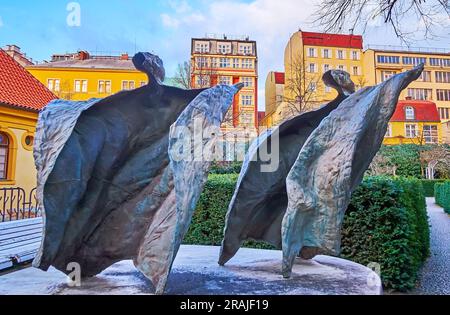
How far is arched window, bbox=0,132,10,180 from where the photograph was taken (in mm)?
13446

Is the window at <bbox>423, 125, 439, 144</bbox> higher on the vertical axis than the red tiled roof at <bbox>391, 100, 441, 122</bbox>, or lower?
lower

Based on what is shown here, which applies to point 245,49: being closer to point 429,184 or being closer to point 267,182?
point 429,184

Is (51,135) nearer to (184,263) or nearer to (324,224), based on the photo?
(184,263)

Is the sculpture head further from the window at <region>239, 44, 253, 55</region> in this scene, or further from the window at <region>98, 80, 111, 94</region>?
the window at <region>239, 44, 253, 55</region>

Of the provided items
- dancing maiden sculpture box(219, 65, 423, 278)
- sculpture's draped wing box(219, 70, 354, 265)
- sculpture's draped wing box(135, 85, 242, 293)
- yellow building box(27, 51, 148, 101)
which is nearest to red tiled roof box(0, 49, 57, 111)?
sculpture's draped wing box(219, 70, 354, 265)

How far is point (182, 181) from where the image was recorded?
9.52 ft

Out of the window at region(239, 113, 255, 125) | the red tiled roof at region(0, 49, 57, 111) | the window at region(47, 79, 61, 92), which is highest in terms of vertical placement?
the window at region(47, 79, 61, 92)

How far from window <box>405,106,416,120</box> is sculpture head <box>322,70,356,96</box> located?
42.8 m

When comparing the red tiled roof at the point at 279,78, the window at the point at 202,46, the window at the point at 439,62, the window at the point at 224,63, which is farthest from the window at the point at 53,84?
the window at the point at 439,62

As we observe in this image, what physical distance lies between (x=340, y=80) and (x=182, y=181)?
104 inches

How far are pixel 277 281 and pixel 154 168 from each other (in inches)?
69.3

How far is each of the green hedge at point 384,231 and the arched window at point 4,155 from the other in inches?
507

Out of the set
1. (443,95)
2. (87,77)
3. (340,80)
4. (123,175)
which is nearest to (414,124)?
(443,95)

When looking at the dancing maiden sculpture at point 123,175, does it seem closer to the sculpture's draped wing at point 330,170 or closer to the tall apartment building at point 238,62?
the sculpture's draped wing at point 330,170
